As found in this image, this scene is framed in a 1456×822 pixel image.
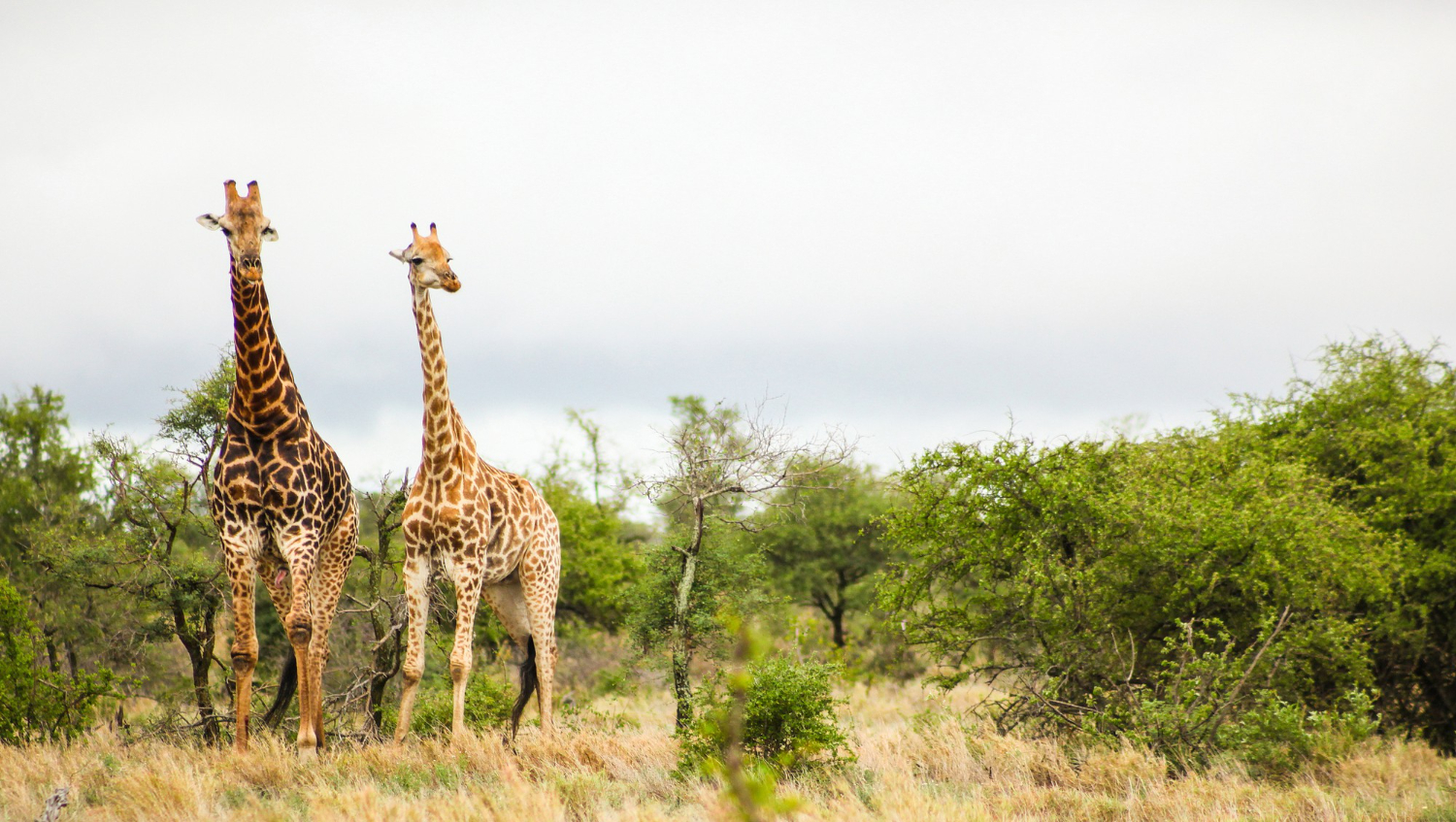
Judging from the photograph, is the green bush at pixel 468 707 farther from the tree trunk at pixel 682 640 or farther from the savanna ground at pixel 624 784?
the tree trunk at pixel 682 640

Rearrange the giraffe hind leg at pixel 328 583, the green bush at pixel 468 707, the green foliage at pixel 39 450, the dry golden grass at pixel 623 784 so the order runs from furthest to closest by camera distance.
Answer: the green foliage at pixel 39 450, the green bush at pixel 468 707, the giraffe hind leg at pixel 328 583, the dry golden grass at pixel 623 784

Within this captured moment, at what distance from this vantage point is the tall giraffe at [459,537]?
8.86m

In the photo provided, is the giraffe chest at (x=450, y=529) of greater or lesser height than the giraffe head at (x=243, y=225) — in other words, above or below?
below

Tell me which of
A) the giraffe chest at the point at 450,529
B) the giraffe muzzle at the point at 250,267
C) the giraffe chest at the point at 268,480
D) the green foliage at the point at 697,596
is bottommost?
the green foliage at the point at 697,596

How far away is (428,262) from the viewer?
8.81m

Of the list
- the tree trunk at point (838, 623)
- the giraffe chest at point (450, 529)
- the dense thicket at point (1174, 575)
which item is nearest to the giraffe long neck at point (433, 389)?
the giraffe chest at point (450, 529)

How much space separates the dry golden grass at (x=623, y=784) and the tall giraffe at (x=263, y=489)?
0.77m

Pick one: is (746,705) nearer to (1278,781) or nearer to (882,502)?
(1278,781)

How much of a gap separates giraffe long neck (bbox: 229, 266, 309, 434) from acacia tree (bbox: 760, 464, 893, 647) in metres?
19.1

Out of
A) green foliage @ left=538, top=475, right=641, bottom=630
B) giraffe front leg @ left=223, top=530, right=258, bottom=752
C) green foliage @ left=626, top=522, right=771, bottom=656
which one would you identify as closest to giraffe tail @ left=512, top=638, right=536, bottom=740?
green foliage @ left=626, top=522, right=771, bottom=656

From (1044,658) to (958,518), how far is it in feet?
6.18

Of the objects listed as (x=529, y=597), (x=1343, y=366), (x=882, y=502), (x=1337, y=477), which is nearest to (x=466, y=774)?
(x=529, y=597)

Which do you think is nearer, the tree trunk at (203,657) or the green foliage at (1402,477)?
the tree trunk at (203,657)

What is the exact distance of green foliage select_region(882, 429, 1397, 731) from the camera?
11.1 m
